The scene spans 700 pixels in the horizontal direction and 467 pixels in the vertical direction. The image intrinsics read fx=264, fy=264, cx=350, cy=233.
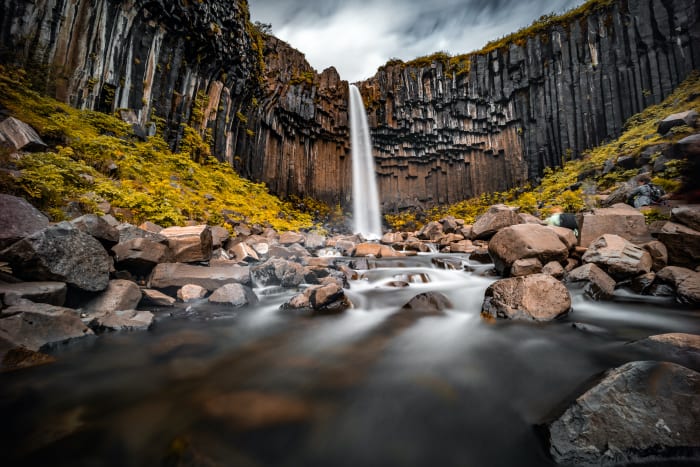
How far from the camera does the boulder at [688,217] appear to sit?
15.2ft

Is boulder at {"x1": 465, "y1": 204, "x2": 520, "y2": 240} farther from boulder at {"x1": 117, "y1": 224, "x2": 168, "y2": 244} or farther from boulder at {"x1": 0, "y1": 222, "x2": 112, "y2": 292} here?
boulder at {"x1": 0, "y1": 222, "x2": 112, "y2": 292}

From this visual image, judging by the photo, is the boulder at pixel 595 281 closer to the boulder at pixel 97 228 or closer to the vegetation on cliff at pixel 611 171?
the vegetation on cliff at pixel 611 171

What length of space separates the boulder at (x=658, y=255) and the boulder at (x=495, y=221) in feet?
14.5

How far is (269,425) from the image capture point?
195 centimetres

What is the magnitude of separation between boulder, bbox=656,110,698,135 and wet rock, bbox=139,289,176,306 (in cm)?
2048

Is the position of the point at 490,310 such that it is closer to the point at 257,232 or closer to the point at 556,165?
the point at 257,232

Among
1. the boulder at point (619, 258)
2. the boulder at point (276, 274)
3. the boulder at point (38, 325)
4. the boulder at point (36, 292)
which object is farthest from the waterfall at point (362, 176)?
the boulder at point (38, 325)

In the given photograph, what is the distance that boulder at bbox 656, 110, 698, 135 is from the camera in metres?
11.9

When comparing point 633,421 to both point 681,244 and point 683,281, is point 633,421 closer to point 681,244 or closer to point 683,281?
point 683,281

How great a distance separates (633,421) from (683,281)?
4677 millimetres

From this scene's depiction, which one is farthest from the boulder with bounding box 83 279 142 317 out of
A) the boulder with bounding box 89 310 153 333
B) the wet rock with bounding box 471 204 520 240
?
the wet rock with bounding box 471 204 520 240

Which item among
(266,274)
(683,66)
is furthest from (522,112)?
(266,274)

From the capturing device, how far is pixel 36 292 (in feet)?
10.0

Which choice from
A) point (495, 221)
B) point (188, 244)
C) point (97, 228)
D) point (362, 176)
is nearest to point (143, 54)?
point (188, 244)
